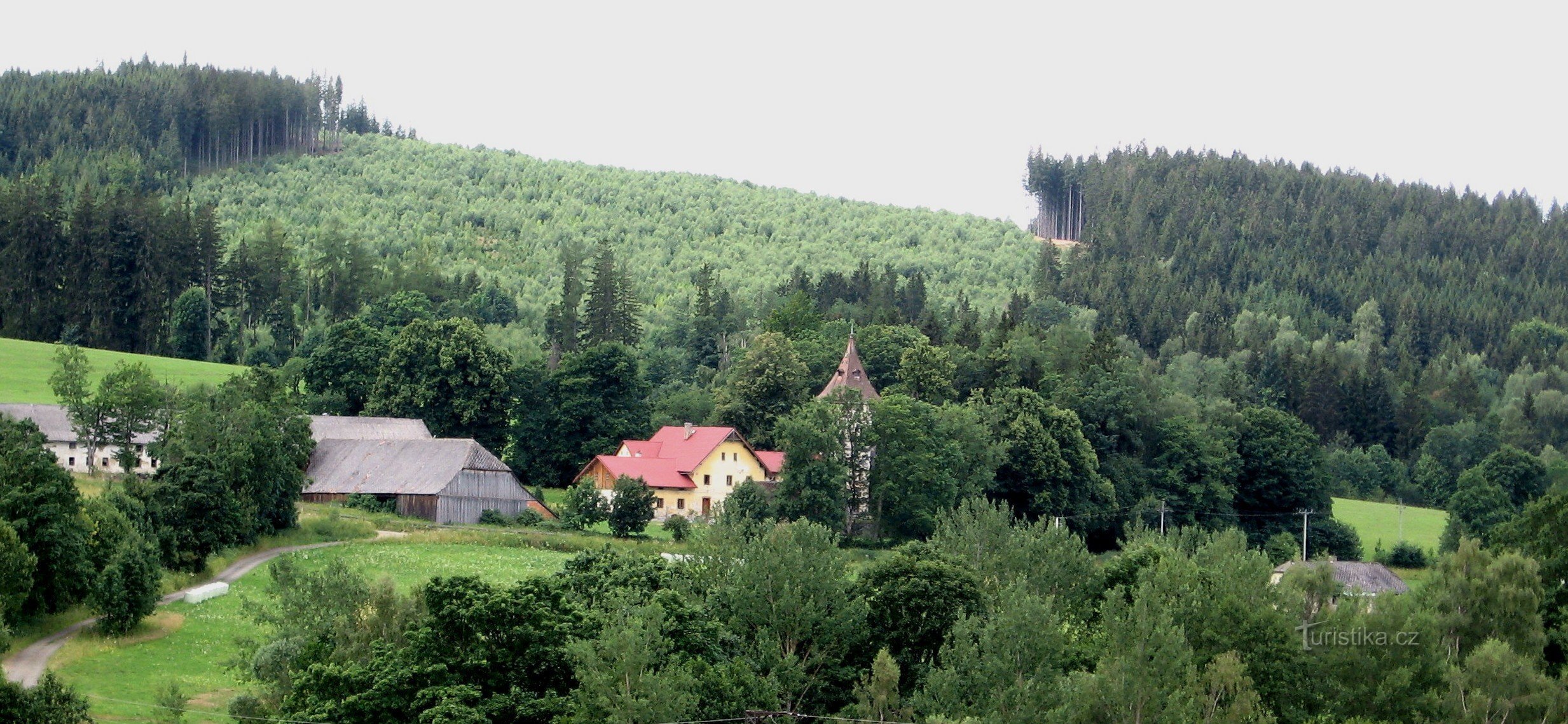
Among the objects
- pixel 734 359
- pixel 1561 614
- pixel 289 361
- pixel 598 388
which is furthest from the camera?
pixel 734 359

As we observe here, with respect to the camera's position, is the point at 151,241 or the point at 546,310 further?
the point at 546,310

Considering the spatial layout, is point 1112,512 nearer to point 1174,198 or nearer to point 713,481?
point 713,481

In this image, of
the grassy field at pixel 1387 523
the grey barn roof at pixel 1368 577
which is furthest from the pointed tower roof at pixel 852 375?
the grassy field at pixel 1387 523

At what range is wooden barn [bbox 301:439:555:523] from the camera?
3022 inches

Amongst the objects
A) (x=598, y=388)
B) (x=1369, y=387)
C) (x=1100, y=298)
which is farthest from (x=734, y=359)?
(x=1100, y=298)

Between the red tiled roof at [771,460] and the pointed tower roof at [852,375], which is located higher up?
the pointed tower roof at [852,375]

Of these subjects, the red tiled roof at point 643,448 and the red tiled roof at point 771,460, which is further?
the red tiled roof at point 643,448

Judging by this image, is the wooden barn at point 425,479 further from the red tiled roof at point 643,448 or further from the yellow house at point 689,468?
the red tiled roof at point 643,448

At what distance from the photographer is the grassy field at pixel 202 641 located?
4253 centimetres

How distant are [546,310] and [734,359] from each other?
28.2m

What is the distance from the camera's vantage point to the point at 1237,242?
187 m

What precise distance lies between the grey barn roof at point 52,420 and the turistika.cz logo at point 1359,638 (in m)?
50.9

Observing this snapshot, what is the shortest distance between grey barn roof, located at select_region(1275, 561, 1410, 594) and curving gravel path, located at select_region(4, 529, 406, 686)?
4281cm

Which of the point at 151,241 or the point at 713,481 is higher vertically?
the point at 151,241
